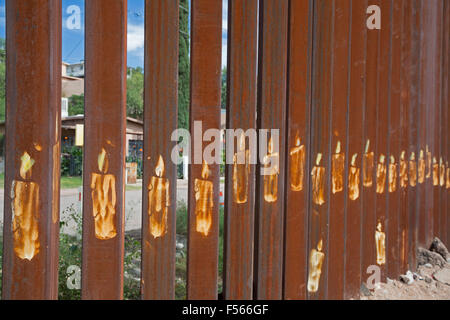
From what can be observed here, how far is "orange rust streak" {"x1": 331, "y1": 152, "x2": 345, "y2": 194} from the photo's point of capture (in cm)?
271

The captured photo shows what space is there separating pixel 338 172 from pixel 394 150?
41.4 inches

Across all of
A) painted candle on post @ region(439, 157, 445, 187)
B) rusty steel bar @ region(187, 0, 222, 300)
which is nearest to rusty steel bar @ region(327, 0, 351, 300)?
rusty steel bar @ region(187, 0, 222, 300)

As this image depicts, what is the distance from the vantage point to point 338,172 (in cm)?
273

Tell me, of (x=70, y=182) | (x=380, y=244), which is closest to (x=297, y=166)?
(x=380, y=244)

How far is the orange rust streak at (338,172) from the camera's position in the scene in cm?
271

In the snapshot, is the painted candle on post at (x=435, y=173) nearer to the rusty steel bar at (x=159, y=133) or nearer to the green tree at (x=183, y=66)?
the rusty steel bar at (x=159, y=133)

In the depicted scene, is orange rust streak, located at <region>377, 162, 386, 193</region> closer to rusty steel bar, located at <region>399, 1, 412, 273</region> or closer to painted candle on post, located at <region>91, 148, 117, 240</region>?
rusty steel bar, located at <region>399, 1, 412, 273</region>

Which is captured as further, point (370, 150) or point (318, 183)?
point (370, 150)

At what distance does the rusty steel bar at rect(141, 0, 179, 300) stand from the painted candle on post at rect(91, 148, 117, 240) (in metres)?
0.17

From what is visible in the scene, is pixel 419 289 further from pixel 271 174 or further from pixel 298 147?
pixel 271 174

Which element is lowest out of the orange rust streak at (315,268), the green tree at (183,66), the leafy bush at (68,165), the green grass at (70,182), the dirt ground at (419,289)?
the dirt ground at (419,289)

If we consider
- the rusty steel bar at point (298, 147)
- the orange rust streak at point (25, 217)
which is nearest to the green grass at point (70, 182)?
the rusty steel bar at point (298, 147)

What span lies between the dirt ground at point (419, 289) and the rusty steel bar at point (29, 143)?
2.62 metres

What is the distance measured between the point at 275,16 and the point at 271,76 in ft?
1.25
